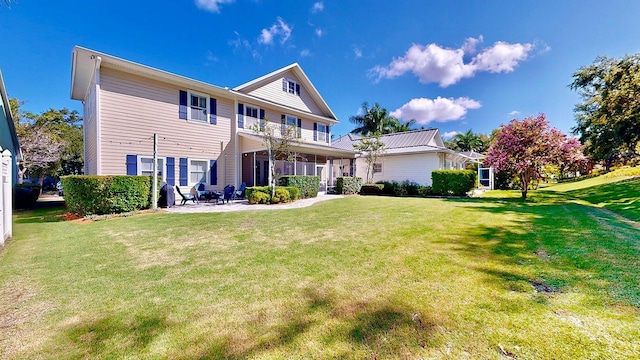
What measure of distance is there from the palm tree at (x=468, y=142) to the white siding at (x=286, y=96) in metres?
29.9

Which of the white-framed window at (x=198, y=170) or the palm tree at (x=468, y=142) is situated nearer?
the white-framed window at (x=198, y=170)

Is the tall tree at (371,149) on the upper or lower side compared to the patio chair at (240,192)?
upper

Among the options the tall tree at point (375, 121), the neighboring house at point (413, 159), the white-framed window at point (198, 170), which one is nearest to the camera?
the white-framed window at point (198, 170)

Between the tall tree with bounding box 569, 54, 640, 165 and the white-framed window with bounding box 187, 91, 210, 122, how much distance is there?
21138 millimetres

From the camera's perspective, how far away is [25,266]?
414 cm

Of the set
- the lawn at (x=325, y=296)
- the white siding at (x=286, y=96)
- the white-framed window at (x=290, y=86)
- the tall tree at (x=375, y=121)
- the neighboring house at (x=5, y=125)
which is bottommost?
the lawn at (x=325, y=296)

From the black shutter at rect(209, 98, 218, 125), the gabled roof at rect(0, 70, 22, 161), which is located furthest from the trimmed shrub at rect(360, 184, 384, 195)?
the gabled roof at rect(0, 70, 22, 161)

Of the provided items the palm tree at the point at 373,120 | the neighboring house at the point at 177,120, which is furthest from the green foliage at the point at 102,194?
the palm tree at the point at 373,120

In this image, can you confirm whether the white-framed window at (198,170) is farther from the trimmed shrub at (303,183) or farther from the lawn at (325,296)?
the lawn at (325,296)

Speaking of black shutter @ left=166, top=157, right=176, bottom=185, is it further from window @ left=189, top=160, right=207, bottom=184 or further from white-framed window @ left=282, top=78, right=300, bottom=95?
white-framed window @ left=282, top=78, right=300, bottom=95

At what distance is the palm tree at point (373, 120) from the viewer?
36000 millimetres

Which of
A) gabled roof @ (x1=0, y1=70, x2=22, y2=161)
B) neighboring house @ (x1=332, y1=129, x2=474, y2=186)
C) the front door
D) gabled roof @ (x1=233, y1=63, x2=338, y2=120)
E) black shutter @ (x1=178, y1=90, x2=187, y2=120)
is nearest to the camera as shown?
black shutter @ (x1=178, y1=90, x2=187, y2=120)

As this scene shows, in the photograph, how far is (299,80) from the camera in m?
19.4

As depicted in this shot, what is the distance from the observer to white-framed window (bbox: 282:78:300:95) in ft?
60.3
